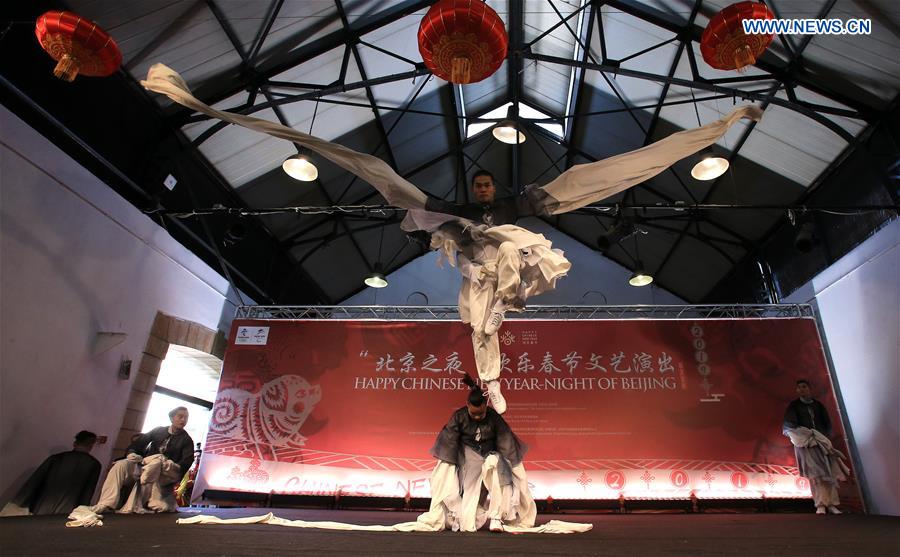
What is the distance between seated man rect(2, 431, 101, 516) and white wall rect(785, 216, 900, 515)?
771 cm

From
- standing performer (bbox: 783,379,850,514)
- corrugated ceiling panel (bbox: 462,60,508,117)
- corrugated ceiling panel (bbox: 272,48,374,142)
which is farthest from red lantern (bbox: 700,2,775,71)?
corrugated ceiling panel (bbox: 462,60,508,117)

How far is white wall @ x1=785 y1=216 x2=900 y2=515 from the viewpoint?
5086 mm

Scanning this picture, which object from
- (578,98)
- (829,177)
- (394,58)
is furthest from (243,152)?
(829,177)

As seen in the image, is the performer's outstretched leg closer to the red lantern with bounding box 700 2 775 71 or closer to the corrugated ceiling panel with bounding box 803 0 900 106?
the red lantern with bounding box 700 2 775 71

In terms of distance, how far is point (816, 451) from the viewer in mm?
4816

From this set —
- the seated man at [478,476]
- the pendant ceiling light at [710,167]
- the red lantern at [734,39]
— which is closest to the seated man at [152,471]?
the seated man at [478,476]

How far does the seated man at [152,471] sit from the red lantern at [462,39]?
367cm

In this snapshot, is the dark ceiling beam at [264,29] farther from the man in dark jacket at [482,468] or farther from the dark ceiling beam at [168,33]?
the man in dark jacket at [482,468]

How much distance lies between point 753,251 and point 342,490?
7.31 meters

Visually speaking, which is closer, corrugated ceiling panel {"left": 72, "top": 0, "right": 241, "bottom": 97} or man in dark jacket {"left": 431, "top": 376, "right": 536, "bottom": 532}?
man in dark jacket {"left": 431, "top": 376, "right": 536, "bottom": 532}

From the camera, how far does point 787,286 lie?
7180 millimetres

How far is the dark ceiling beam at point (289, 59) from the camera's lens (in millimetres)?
5516

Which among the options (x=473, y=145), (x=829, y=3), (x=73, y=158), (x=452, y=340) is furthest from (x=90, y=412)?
(x=829, y=3)

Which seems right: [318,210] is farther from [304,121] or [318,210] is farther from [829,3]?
[829,3]
